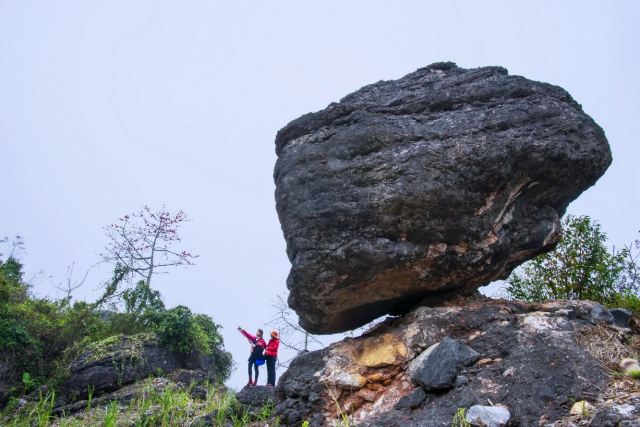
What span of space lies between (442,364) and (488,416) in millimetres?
1142

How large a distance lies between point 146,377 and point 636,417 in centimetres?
1157

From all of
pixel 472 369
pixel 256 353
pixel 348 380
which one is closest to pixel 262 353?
pixel 256 353

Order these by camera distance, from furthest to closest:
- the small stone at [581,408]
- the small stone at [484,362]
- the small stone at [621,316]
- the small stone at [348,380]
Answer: the small stone at [621,316]
the small stone at [348,380]
the small stone at [484,362]
the small stone at [581,408]

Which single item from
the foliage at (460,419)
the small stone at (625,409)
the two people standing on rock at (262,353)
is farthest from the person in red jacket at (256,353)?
the small stone at (625,409)

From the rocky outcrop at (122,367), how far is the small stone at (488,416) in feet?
29.2

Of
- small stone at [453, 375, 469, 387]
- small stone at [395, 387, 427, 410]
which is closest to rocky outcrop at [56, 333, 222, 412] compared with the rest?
small stone at [395, 387, 427, 410]

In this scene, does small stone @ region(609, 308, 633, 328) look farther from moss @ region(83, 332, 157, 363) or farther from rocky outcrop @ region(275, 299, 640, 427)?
moss @ region(83, 332, 157, 363)

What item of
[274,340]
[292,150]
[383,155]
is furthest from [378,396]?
[274,340]

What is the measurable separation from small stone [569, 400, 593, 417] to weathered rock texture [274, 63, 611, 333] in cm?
305

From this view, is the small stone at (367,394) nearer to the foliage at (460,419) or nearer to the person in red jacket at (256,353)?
the foliage at (460,419)

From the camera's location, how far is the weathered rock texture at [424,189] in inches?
321

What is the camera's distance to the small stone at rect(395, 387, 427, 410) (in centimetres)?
676

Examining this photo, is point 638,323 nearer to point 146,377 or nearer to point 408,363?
point 408,363

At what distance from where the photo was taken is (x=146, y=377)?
44.7ft
